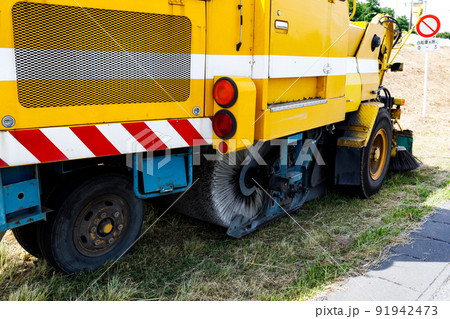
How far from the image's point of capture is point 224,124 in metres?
2.80

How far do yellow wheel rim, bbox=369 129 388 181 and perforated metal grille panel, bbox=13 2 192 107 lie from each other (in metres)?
2.88

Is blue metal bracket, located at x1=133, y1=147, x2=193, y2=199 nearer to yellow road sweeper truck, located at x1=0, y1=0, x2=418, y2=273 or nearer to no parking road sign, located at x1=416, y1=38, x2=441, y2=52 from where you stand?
yellow road sweeper truck, located at x1=0, y1=0, x2=418, y2=273

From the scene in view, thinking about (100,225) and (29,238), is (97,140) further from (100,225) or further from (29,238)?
(29,238)

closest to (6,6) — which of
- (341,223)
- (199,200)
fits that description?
(199,200)

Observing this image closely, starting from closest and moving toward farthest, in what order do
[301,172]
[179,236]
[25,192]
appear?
[25,192] → [179,236] → [301,172]

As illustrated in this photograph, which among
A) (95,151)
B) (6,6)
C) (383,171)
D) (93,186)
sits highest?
(6,6)

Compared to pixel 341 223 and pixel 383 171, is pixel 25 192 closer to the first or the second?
pixel 341 223

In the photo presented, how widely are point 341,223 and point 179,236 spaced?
1.49 metres

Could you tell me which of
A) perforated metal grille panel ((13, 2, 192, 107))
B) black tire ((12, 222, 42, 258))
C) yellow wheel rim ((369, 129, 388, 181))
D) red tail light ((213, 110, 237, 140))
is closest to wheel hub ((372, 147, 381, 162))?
yellow wheel rim ((369, 129, 388, 181))

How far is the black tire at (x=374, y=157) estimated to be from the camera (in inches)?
180

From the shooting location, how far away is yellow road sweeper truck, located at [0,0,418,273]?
86.7 inches

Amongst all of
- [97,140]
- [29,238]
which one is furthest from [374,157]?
[29,238]

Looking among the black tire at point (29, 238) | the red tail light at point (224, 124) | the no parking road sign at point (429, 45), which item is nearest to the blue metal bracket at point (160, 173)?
the red tail light at point (224, 124)

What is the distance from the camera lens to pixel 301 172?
3.98m
